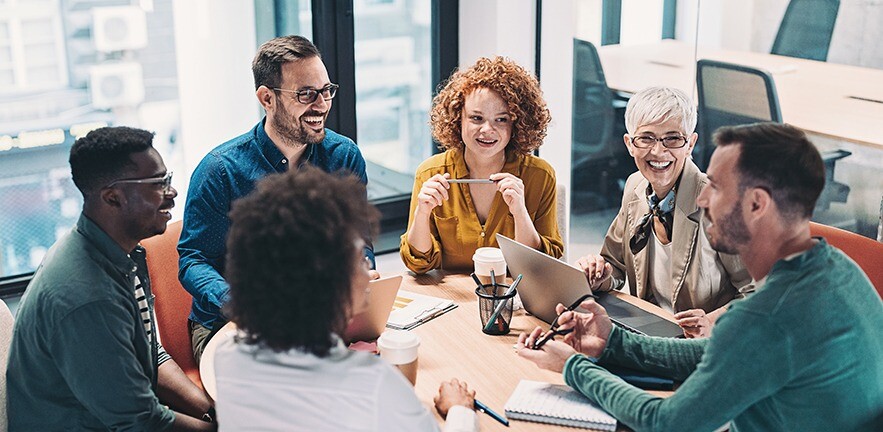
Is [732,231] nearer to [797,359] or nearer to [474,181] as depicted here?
[797,359]

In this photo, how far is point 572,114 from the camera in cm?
456

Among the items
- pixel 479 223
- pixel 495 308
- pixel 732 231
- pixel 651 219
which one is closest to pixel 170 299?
pixel 479 223

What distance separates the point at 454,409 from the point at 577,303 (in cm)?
50

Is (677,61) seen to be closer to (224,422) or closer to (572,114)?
(572,114)

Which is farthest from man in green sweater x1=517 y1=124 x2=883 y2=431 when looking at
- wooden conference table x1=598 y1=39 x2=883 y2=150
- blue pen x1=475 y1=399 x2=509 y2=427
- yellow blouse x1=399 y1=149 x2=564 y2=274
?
wooden conference table x1=598 y1=39 x2=883 y2=150

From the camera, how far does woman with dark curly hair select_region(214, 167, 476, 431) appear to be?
1.44 meters

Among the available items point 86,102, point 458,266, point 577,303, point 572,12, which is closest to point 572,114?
point 572,12

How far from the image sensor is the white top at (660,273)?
2.70 m

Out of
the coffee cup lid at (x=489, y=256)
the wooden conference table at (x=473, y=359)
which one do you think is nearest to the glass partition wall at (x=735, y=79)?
the coffee cup lid at (x=489, y=256)

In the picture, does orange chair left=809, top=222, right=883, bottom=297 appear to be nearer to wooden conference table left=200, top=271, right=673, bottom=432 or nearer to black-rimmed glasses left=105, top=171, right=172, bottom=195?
wooden conference table left=200, top=271, right=673, bottom=432

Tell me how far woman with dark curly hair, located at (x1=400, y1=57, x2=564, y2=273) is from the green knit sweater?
3.78 ft

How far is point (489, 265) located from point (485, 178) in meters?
0.55

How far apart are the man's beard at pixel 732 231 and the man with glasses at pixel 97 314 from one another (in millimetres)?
1171

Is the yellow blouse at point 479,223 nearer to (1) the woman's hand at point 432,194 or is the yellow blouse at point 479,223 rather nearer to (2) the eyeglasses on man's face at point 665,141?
(1) the woman's hand at point 432,194
